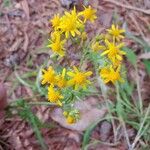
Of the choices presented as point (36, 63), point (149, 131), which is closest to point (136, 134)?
point (149, 131)

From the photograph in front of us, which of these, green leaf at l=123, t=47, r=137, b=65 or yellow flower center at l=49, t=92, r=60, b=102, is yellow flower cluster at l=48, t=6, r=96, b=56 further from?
green leaf at l=123, t=47, r=137, b=65

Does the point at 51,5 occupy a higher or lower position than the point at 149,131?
higher

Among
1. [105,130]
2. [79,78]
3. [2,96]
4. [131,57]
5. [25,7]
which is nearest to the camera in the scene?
[79,78]

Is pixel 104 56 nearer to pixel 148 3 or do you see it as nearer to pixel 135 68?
pixel 135 68

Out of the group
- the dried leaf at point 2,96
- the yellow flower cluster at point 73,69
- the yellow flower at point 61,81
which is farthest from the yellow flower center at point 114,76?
the dried leaf at point 2,96

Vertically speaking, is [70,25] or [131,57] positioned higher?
[70,25]

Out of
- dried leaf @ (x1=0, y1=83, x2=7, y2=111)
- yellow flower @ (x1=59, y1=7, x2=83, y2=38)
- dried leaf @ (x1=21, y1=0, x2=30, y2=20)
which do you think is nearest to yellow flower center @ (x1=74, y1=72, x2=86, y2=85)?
yellow flower @ (x1=59, y1=7, x2=83, y2=38)

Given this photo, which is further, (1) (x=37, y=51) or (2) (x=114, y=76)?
(1) (x=37, y=51)

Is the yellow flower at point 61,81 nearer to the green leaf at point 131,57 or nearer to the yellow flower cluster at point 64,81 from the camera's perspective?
the yellow flower cluster at point 64,81

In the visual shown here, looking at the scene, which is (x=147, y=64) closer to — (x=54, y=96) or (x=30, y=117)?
(x=30, y=117)

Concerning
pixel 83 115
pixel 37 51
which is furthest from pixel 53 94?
pixel 37 51

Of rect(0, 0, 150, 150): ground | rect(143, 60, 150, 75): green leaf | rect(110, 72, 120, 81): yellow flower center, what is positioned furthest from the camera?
rect(143, 60, 150, 75): green leaf
